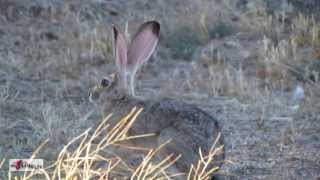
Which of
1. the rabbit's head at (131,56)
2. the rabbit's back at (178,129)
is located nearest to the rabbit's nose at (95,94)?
the rabbit's head at (131,56)

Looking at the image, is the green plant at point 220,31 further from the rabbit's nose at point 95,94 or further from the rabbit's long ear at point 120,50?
the rabbit's long ear at point 120,50

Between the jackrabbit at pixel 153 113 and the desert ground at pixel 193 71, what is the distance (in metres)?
0.29

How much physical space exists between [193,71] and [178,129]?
3.39 meters

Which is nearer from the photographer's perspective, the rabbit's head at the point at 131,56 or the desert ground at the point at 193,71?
the rabbit's head at the point at 131,56

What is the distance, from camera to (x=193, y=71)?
8.58 meters

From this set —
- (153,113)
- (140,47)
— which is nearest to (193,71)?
(140,47)

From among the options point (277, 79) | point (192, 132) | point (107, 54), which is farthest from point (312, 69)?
point (192, 132)

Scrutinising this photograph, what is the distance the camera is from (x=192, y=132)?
204 inches

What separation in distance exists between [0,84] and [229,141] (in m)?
2.18

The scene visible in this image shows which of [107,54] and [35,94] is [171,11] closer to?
[107,54]

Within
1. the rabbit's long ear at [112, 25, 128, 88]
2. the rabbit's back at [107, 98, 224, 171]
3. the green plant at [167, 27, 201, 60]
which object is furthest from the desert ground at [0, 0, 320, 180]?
the rabbit's long ear at [112, 25, 128, 88]

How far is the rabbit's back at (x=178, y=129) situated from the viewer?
5.12 meters

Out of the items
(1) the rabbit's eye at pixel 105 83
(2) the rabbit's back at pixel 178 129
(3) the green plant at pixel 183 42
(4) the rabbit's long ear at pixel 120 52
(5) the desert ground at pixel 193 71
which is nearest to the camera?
(2) the rabbit's back at pixel 178 129

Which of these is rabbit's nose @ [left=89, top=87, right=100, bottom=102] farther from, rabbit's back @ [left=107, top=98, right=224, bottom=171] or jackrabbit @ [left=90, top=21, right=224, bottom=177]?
rabbit's back @ [left=107, top=98, right=224, bottom=171]
